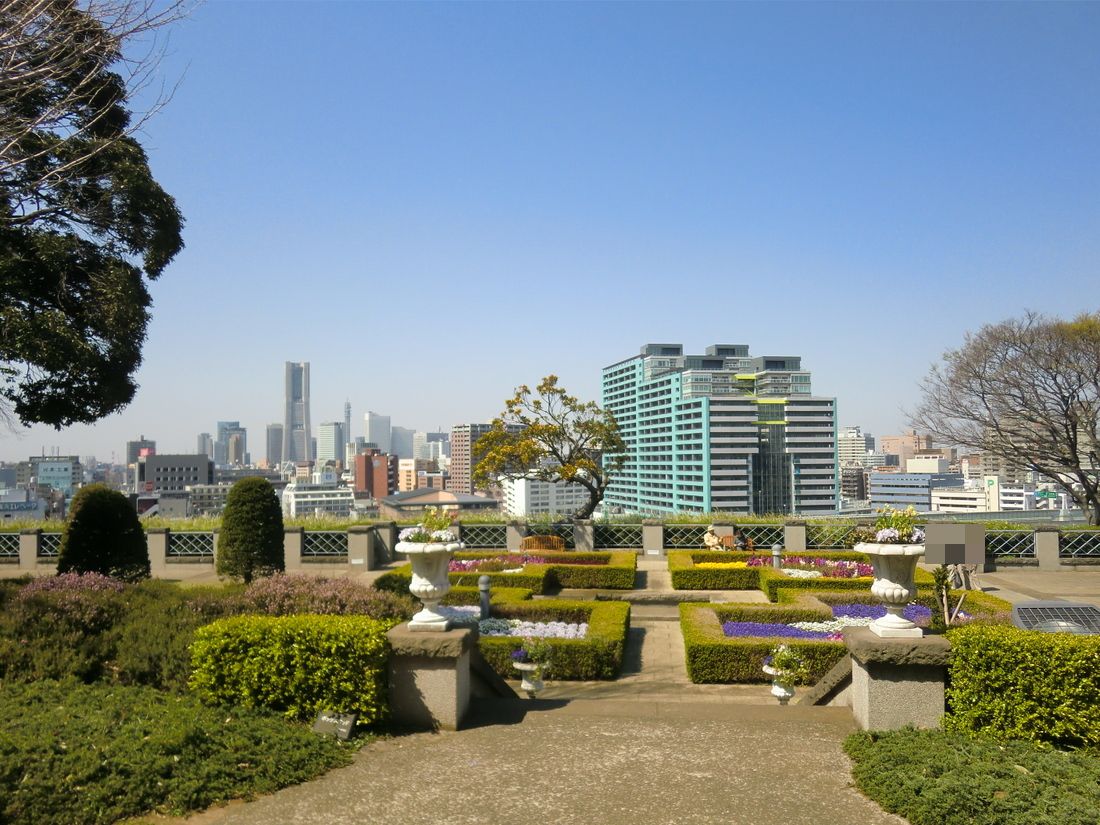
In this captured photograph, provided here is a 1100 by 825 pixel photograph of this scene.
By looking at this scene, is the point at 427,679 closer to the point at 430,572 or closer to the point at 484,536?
the point at 430,572

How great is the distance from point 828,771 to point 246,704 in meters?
4.69

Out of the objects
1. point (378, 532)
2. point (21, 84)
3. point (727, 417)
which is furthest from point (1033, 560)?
point (727, 417)

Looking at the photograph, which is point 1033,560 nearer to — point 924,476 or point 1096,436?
point 1096,436

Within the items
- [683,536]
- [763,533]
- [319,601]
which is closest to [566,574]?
[683,536]

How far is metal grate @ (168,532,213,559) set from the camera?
84.7 feet

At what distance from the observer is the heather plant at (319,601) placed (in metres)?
7.79

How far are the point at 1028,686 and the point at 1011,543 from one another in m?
21.1

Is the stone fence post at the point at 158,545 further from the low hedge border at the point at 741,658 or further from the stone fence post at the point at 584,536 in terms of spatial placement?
the low hedge border at the point at 741,658

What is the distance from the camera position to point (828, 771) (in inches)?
223

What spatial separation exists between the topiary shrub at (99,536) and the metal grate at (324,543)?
9.76m

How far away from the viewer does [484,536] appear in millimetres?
26047

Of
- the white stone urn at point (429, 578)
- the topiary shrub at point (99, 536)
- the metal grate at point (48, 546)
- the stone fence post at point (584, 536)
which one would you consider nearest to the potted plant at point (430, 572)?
the white stone urn at point (429, 578)

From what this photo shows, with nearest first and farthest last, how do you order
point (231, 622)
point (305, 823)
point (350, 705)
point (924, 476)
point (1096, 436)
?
point (305, 823), point (350, 705), point (231, 622), point (1096, 436), point (924, 476)

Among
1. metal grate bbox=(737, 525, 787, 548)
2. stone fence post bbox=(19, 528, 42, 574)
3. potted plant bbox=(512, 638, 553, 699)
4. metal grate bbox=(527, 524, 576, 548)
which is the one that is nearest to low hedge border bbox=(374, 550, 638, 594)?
metal grate bbox=(527, 524, 576, 548)
